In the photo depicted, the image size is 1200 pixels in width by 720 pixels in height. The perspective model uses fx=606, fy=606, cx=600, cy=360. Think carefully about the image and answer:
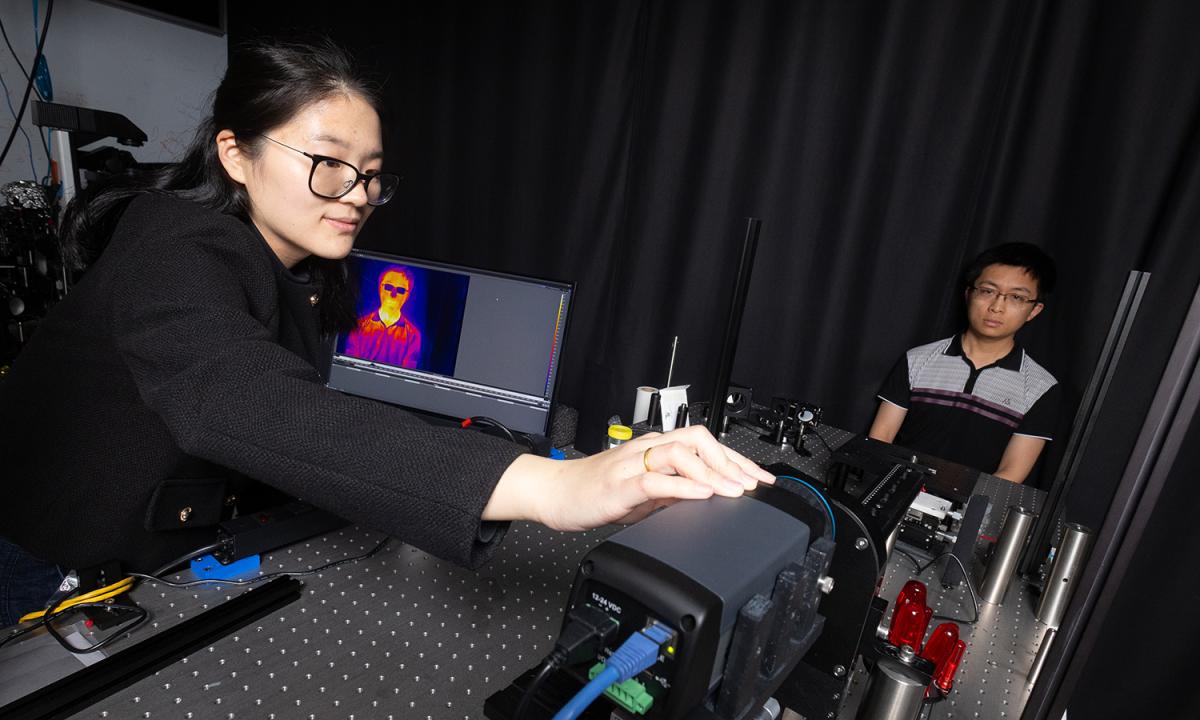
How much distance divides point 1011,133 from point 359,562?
2236mm

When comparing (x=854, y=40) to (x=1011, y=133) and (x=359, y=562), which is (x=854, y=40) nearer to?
(x=1011, y=133)

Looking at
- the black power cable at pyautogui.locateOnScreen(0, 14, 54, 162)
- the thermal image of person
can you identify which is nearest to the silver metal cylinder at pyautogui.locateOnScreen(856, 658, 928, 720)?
the thermal image of person

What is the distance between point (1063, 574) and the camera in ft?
3.17

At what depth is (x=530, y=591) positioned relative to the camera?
86cm

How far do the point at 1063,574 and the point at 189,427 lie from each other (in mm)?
1239

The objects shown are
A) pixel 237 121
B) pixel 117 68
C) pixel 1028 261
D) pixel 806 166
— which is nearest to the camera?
pixel 237 121

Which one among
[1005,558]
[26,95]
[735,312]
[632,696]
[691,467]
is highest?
[26,95]

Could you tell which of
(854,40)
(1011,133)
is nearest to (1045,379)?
(1011,133)

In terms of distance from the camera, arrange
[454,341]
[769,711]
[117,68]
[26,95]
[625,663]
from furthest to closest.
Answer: [117,68]
[26,95]
[454,341]
[769,711]
[625,663]

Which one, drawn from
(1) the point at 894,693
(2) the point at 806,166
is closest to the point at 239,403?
(1) the point at 894,693

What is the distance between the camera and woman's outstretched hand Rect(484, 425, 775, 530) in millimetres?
596

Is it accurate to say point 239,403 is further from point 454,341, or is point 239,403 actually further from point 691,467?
point 454,341

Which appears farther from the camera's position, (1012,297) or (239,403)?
(1012,297)

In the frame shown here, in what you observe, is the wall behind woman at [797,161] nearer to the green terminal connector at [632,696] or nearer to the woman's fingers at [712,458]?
the woman's fingers at [712,458]
